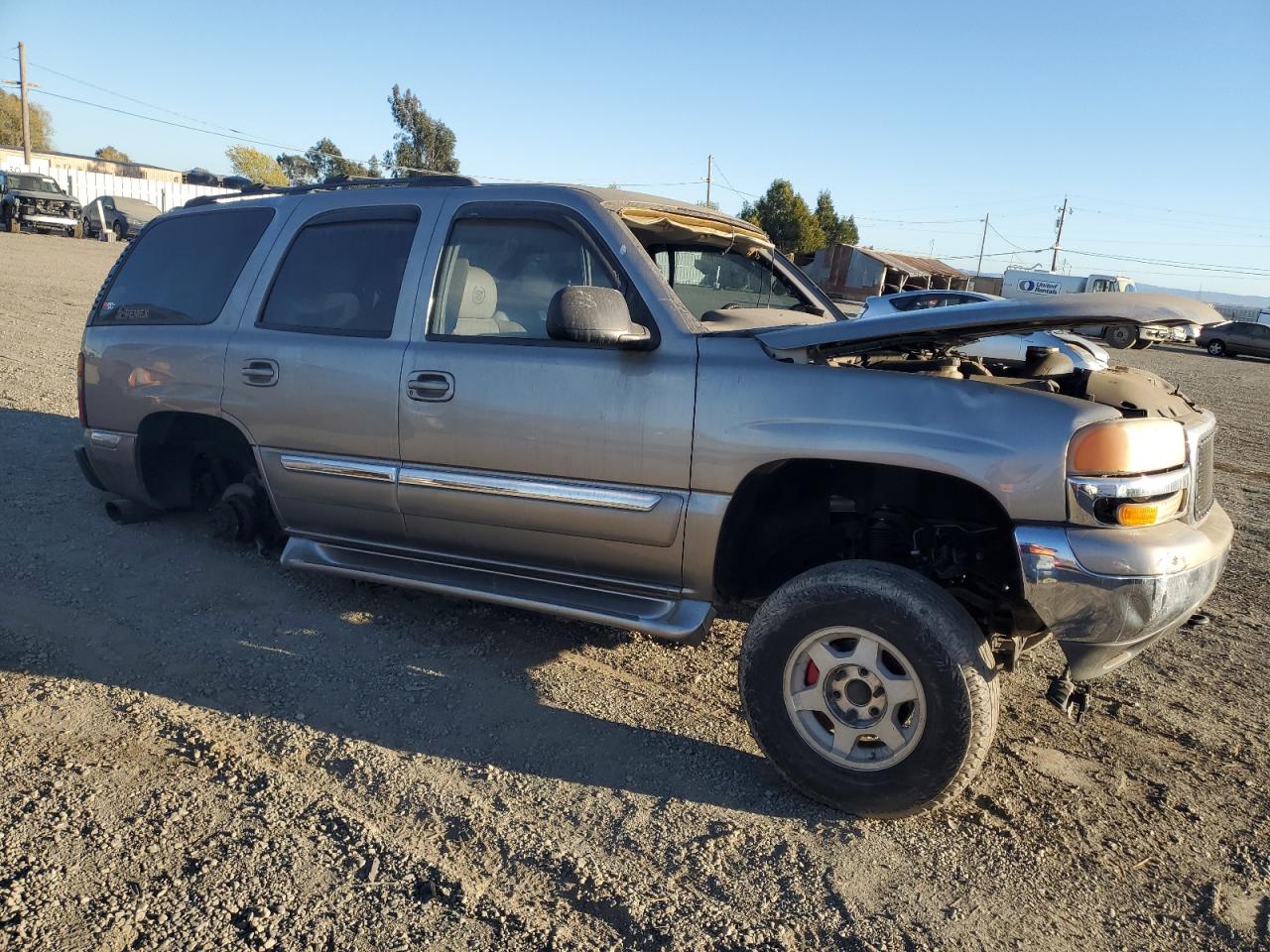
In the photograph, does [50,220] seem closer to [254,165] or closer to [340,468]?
[340,468]

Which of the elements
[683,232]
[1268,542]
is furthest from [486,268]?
[1268,542]

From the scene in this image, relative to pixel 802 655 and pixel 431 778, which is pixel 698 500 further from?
pixel 431 778

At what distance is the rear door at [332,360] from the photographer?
395 centimetres

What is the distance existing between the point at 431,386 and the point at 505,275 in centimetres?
56

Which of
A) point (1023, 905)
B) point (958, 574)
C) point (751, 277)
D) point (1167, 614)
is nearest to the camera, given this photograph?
point (1023, 905)

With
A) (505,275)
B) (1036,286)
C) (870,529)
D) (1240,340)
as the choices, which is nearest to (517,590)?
(505,275)

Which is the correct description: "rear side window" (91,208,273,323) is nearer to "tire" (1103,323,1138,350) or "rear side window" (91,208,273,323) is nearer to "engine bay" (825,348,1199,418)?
"engine bay" (825,348,1199,418)

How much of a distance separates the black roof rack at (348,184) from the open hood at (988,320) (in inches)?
71.9

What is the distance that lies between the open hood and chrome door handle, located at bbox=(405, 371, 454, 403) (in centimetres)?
135

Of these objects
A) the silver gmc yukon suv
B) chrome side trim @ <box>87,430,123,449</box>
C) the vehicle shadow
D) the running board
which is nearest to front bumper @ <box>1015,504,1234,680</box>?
the silver gmc yukon suv

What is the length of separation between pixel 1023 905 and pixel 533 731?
170 centimetres

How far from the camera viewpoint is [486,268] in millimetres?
3855

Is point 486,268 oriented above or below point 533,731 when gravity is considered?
above

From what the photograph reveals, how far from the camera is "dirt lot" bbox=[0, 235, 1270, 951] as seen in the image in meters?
2.46
